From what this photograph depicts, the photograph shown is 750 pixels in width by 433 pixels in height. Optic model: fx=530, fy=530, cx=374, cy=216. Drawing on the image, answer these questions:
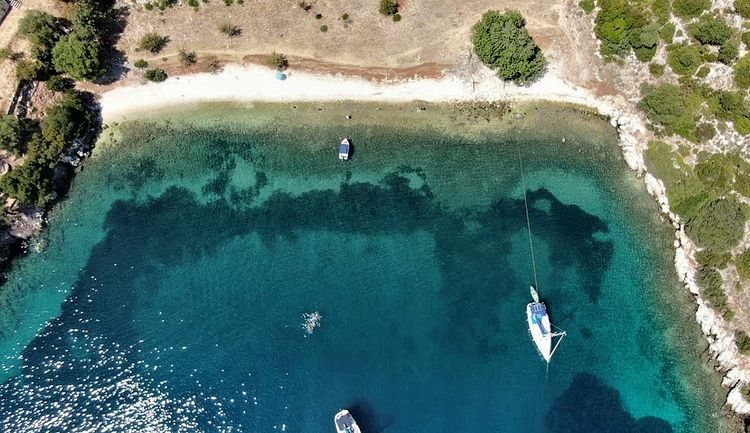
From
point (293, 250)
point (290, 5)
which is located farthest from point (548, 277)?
point (290, 5)

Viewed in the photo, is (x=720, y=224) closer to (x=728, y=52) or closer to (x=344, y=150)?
(x=728, y=52)

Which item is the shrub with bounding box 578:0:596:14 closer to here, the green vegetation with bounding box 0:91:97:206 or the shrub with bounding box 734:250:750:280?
the shrub with bounding box 734:250:750:280

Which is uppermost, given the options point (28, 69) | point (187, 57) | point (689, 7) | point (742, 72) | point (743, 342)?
point (689, 7)

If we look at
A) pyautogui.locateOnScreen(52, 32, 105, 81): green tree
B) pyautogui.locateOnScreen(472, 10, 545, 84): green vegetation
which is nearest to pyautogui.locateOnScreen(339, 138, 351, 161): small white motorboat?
pyautogui.locateOnScreen(472, 10, 545, 84): green vegetation

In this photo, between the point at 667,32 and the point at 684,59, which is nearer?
the point at 684,59

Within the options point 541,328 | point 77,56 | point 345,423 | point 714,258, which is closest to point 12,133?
point 77,56

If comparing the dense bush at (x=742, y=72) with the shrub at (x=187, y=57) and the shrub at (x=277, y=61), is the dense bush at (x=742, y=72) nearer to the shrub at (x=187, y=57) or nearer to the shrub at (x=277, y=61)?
the shrub at (x=277, y=61)

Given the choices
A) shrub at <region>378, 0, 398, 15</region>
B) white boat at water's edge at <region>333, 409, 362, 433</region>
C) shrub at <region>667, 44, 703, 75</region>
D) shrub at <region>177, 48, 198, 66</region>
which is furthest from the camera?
shrub at <region>378, 0, 398, 15</region>

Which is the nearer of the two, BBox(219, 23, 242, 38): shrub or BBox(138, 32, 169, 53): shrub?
BBox(138, 32, 169, 53): shrub
